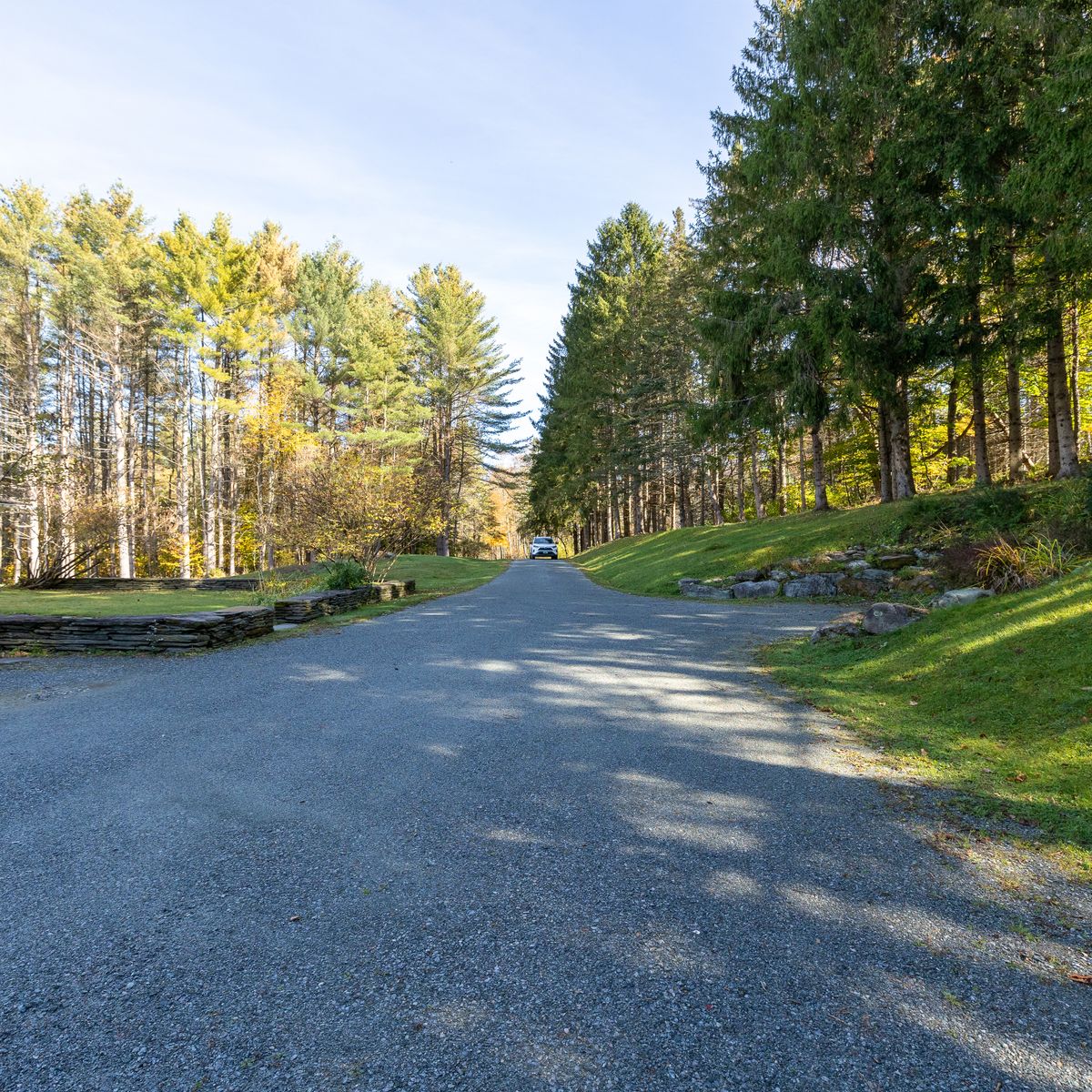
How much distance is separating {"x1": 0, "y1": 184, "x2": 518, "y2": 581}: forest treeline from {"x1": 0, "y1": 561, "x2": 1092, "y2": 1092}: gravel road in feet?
36.8

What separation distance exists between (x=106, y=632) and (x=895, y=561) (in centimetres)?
1338

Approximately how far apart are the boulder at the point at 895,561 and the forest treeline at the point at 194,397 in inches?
426

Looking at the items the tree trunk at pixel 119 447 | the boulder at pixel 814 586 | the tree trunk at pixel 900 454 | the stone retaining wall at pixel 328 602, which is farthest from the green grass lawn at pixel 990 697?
the tree trunk at pixel 119 447

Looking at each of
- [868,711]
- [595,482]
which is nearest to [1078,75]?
[868,711]

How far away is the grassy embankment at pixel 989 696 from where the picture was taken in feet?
10.8

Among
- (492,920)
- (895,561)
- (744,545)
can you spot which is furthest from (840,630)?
(744,545)

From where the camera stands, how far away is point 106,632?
789cm

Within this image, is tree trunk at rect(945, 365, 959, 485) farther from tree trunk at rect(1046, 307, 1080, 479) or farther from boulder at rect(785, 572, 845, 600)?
boulder at rect(785, 572, 845, 600)

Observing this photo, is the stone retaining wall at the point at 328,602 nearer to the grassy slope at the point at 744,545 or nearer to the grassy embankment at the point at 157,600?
the grassy embankment at the point at 157,600

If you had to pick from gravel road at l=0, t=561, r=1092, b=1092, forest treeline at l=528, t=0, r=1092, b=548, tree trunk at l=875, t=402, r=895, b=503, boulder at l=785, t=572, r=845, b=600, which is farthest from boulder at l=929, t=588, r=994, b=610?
tree trunk at l=875, t=402, r=895, b=503

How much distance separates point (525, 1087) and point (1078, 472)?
15078mm

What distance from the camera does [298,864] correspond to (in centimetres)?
266

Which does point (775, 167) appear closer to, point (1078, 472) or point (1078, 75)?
point (1078, 75)

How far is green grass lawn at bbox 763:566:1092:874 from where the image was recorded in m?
3.30
